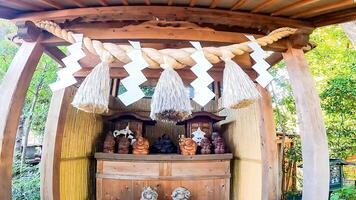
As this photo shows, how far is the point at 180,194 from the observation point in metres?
4.53

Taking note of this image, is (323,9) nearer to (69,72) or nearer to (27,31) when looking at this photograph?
(69,72)

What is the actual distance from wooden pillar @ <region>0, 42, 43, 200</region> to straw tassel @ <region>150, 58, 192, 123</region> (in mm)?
1068

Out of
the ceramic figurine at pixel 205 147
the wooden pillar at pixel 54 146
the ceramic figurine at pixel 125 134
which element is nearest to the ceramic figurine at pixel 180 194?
the ceramic figurine at pixel 205 147

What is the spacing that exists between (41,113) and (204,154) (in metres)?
3.64

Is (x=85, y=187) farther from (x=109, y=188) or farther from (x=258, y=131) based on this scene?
(x=258, y=131)

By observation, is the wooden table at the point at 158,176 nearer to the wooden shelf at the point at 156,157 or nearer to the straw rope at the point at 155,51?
the wooden shelf at the point at 156,157

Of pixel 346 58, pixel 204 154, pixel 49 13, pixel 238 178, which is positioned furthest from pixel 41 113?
pixel 346 58

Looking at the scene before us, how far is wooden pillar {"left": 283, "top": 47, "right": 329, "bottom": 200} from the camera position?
7.50 feet

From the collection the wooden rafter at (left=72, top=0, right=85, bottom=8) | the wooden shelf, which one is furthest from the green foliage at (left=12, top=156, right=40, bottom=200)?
the wooden rafter at (left=72, top=0, right=85, bottom=8)

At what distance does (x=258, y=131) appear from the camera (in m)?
4.21

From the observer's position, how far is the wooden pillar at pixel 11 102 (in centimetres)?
232

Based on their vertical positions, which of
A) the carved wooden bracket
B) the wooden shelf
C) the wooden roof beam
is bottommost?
the wooden shelf

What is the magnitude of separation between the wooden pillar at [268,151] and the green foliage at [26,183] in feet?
12.1

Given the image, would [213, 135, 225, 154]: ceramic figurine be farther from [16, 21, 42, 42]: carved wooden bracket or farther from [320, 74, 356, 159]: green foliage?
[16, 21, 42, 42]: carved wooden bracket
